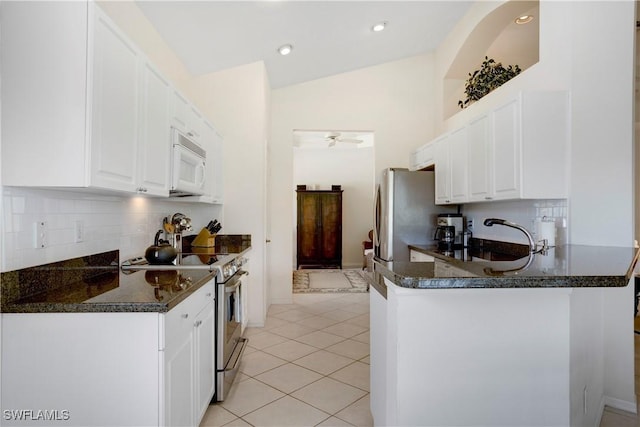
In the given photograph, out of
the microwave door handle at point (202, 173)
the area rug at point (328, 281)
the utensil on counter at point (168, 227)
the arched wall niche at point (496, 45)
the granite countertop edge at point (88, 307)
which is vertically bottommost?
the area rug at point (328, 281)

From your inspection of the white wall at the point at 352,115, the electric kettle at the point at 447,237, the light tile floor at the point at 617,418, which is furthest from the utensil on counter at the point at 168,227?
the light tile floor at the point at 617,418

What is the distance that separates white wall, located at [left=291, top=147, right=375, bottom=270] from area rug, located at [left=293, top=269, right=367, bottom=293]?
1.18 m

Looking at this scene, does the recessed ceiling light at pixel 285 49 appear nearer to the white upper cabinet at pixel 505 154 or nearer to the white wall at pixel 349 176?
the white upper cabinet at pixel 505 154

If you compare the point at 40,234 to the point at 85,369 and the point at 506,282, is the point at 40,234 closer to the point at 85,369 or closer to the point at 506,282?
the point at 85,369

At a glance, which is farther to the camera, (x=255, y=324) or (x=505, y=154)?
(x=255, y=324)

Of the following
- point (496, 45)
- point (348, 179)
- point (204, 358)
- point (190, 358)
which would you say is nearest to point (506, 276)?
point (190, 358)

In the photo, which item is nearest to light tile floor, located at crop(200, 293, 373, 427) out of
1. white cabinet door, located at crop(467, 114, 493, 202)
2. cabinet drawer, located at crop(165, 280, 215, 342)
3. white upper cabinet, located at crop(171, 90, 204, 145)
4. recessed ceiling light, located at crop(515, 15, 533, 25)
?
cabinet drawer, located at crop(165, 280, 215, 342)

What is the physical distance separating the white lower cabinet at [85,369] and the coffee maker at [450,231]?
3.13 m

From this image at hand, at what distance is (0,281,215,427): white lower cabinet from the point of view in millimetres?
1374

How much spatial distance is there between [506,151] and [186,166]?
242 centimetres

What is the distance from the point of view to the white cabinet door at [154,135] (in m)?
1.98

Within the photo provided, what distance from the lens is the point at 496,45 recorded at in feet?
14.4

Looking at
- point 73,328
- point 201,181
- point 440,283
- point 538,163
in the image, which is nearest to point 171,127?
point 201,181

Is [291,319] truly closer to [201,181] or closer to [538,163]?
[201,181]
